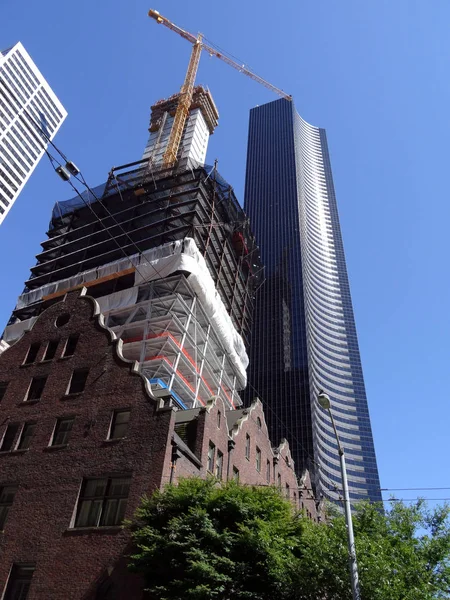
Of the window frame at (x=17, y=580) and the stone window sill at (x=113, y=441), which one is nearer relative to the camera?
the window frame at (x=17, y=580)

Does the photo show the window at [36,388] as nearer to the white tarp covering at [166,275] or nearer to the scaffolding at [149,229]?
the white tarp covering at [166,275]

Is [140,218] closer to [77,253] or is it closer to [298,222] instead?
[77,253]

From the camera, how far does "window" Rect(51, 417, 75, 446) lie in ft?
91.0

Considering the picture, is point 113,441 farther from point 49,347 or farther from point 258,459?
point 258,459

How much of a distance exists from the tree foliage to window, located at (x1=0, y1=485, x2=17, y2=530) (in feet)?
27.2

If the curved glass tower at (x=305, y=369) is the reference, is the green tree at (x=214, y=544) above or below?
below

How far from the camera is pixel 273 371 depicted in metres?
159

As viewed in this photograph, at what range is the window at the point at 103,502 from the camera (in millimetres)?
24000

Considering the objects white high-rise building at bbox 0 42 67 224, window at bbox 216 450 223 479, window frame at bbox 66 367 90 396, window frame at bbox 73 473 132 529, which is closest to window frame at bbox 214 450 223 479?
window at bbox 216 450 223 479

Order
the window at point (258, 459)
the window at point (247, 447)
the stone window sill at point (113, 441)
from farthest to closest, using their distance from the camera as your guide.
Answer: the window at point (258, 459), the window at point (247, 447), the stone window sill at point (113, 441)

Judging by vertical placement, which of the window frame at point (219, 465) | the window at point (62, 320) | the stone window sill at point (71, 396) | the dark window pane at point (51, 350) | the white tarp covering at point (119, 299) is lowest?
the window frame at point (219, 465)

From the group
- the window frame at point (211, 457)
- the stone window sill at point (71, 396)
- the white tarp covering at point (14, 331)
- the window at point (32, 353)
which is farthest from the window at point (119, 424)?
the white tarp covering at point (14, 331)

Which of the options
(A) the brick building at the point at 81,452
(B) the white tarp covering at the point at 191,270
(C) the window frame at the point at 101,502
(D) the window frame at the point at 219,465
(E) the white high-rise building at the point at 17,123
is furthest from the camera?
(E) the white high-rise building at the point at 17,123

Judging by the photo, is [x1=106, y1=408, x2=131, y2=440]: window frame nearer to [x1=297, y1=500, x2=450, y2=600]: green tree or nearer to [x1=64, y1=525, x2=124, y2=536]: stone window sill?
[x1=64, y1=525, x2=124, y2=536]: stone window sill
